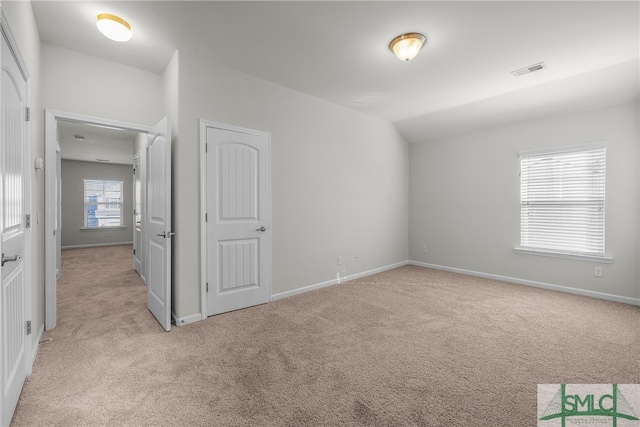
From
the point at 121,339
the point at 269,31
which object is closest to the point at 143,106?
the point at 269,31

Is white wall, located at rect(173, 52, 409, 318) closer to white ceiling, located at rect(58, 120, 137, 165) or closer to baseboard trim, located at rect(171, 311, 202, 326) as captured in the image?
baseboard trim, located at rect(171, 311, 202, 326)

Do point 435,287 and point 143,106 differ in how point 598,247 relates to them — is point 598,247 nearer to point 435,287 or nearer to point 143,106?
point 435,287

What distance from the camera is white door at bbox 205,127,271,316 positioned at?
313 cm

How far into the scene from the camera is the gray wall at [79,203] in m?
8.16

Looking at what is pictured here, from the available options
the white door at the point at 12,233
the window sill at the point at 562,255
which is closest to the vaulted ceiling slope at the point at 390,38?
the white door at the point at 12,233

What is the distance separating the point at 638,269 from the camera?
349 cm

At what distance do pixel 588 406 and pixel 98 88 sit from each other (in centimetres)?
475

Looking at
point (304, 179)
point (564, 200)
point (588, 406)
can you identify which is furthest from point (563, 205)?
point (304, 179)

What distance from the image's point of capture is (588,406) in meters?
1.75

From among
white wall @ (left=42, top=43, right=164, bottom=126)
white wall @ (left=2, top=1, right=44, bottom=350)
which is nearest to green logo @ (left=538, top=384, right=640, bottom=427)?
white wall @ (left=2, top=1, right=44, bottom=350)

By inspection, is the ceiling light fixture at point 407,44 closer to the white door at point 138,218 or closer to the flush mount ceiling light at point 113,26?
the flush mount ceiling light at point 113,26

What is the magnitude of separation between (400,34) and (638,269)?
12.9 feet

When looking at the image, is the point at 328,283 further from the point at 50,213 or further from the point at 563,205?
the point at 563,205

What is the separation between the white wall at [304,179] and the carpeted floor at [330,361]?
660mm
